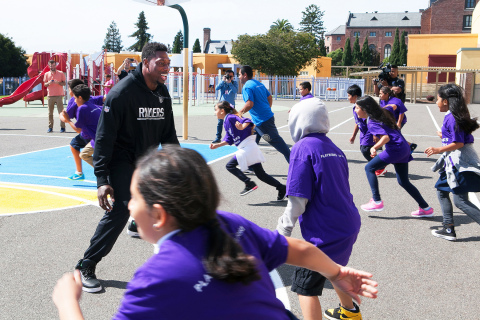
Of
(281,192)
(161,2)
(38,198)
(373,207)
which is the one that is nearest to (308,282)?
(373,207)

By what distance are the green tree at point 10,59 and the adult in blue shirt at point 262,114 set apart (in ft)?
168

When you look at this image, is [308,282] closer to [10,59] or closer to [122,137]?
[122,137]

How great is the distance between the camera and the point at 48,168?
33.1 ft

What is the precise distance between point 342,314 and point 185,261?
2475mm

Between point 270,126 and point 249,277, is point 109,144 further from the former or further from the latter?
point 270,126

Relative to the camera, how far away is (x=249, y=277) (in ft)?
5.16

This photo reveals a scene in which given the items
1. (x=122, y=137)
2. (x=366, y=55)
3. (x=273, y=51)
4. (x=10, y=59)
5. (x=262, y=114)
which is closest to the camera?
(x=122, y=137)

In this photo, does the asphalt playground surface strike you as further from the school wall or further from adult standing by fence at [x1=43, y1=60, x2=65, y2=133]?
the school wall

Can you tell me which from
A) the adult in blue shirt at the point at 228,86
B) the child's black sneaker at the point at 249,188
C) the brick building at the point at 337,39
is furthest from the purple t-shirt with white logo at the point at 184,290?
the brick building at the point at 337,39

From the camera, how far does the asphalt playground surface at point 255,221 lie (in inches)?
162

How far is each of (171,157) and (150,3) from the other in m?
12.1

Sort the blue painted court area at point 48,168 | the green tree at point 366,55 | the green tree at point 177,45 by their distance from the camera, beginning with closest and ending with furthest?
the blue painted court area at point 48,168 → the green tree at point 366,55 → the green tree at point 177,45

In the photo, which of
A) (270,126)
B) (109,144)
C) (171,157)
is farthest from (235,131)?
(171,157)

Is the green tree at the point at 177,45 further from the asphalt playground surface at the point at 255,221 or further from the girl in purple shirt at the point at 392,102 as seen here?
the asphalt playground surface at the point at 255,221
